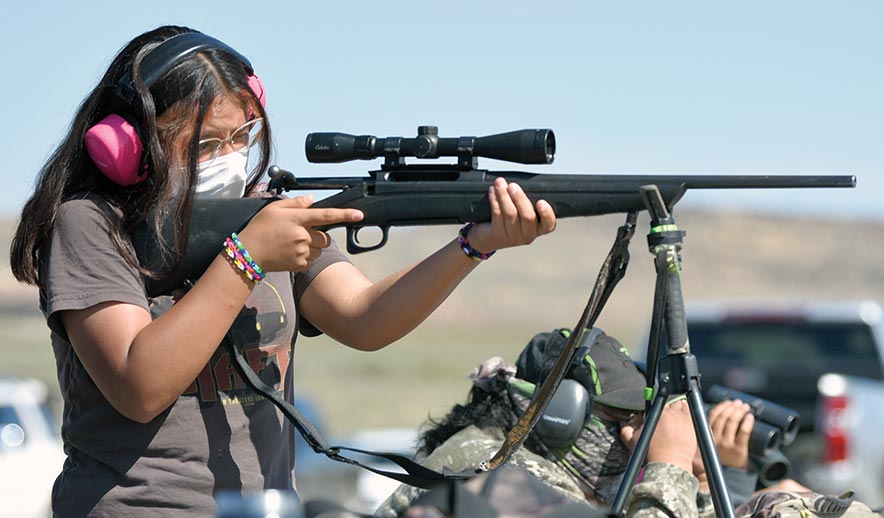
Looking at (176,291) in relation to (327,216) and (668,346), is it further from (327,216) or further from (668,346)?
(668,346)

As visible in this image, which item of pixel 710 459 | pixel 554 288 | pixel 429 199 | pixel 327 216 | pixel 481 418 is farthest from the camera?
pixel 554 288

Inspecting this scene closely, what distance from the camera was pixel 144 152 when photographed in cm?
282

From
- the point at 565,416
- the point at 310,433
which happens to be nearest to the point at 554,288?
the point at 565,416

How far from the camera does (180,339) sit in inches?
103

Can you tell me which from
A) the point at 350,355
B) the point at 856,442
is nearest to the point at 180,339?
the point at 856,442

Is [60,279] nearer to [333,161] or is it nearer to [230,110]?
[230,110]

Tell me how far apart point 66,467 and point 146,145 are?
797mm

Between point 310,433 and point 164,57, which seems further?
point 310,433

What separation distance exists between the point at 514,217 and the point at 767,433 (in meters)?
1.46

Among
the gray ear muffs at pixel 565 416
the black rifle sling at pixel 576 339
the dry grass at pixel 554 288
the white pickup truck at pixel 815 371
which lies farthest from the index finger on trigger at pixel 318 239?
the dry grass at pixel 554 288

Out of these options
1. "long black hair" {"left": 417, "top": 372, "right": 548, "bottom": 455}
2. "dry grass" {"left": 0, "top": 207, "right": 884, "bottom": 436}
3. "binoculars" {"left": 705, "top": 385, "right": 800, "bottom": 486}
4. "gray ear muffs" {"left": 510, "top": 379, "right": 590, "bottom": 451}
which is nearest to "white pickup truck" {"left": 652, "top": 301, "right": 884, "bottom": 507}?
"binoculars" {"left": 705, "top": 385, "right": 800, "bottom": 486}

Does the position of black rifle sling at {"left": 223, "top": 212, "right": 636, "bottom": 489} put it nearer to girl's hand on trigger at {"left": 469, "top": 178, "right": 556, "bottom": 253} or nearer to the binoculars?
girl's hand on trigger at {"left": 469, "top": 178, "right": 556, "bottom": 253}

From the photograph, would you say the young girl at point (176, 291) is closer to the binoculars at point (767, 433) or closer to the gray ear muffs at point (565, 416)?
the gray ear muffs at point (565, 416)

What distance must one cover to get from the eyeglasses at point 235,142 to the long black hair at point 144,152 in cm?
6
